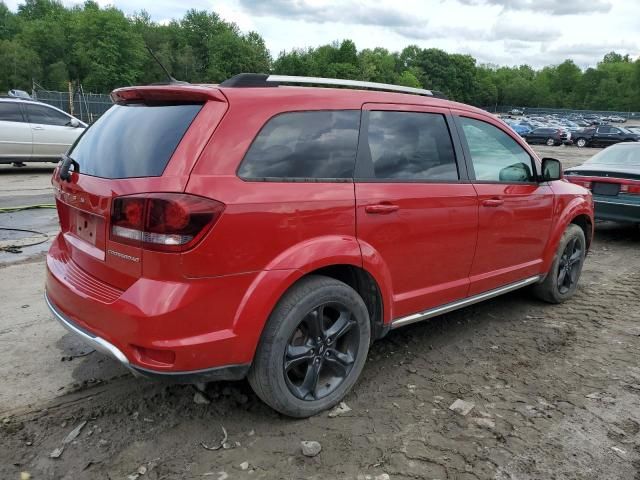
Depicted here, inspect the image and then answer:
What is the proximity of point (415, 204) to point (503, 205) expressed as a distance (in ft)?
3.43

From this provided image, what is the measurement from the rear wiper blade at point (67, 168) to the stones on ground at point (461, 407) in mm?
2574

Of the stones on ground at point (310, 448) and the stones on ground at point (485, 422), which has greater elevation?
the stones on ground at point (485, 422)

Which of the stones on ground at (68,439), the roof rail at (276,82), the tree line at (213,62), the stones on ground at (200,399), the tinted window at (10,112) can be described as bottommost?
the stones on ground at (68,439)

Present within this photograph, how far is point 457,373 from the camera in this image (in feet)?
12.2

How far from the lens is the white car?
1204 cm

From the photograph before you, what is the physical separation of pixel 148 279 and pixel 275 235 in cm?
64

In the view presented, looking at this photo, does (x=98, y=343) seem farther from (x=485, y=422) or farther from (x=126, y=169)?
(x=485, y=422)

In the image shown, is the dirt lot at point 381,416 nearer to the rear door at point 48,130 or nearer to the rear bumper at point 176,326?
the rear bumper at point 176,326

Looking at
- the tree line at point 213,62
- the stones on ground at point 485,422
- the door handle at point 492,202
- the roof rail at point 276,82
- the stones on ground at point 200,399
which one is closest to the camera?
the roof rail at point 276,82

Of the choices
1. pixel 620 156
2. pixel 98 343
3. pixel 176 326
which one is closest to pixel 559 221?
pixel 176 326

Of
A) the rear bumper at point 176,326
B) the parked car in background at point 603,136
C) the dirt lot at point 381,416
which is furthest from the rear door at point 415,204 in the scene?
the parked car in background at point 603,136

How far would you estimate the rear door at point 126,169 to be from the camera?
2572 millimetres

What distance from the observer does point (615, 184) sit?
7.88 m

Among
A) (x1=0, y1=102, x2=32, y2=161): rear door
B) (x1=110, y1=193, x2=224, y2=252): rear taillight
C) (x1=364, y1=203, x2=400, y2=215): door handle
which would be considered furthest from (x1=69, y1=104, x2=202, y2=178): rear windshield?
(x1=0, y1=102, x2=32, y2=161): rear door
